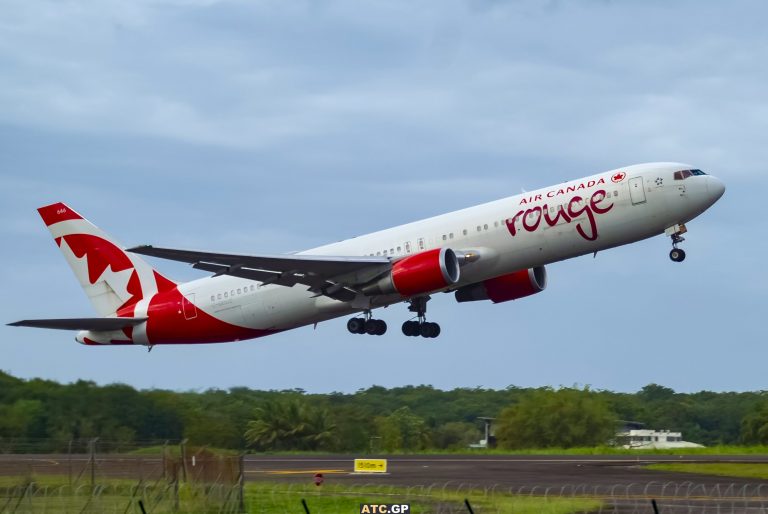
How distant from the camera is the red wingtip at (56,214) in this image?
175 ft

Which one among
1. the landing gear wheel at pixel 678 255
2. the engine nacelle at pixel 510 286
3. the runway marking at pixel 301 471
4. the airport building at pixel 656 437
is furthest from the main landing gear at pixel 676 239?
the airport building at pixel 656 437

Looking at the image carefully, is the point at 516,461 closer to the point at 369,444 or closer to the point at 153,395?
the point at 369,444

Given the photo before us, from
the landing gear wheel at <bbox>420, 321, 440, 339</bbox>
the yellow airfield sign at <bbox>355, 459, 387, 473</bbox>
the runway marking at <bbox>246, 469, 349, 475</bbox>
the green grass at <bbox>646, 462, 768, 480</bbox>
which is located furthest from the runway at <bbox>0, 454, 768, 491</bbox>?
the landing gear wheel at <bbox>420, 321, 440, 339</bbox>

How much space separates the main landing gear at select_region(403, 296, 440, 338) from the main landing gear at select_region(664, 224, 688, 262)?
34.8 feet

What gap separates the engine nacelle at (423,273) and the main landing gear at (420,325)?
4.87 meters

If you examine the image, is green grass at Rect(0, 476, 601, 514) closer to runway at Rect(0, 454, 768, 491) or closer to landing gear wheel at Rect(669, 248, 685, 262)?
runway at Rect(0, 454, 768, 491)

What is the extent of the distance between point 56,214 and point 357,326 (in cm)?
1593

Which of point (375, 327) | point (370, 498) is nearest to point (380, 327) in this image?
point (375, 327)

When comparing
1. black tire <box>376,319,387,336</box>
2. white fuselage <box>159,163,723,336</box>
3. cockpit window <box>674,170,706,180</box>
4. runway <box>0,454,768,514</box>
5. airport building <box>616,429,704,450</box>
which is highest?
cockpit window <box>674,170,706,180</box>

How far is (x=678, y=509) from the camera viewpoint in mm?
27562

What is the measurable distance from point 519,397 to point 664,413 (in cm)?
1938

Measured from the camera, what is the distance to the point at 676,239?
41.3 meters

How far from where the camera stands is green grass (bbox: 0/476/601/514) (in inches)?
990

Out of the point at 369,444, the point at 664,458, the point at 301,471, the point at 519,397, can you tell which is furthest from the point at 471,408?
the point at 301,471
